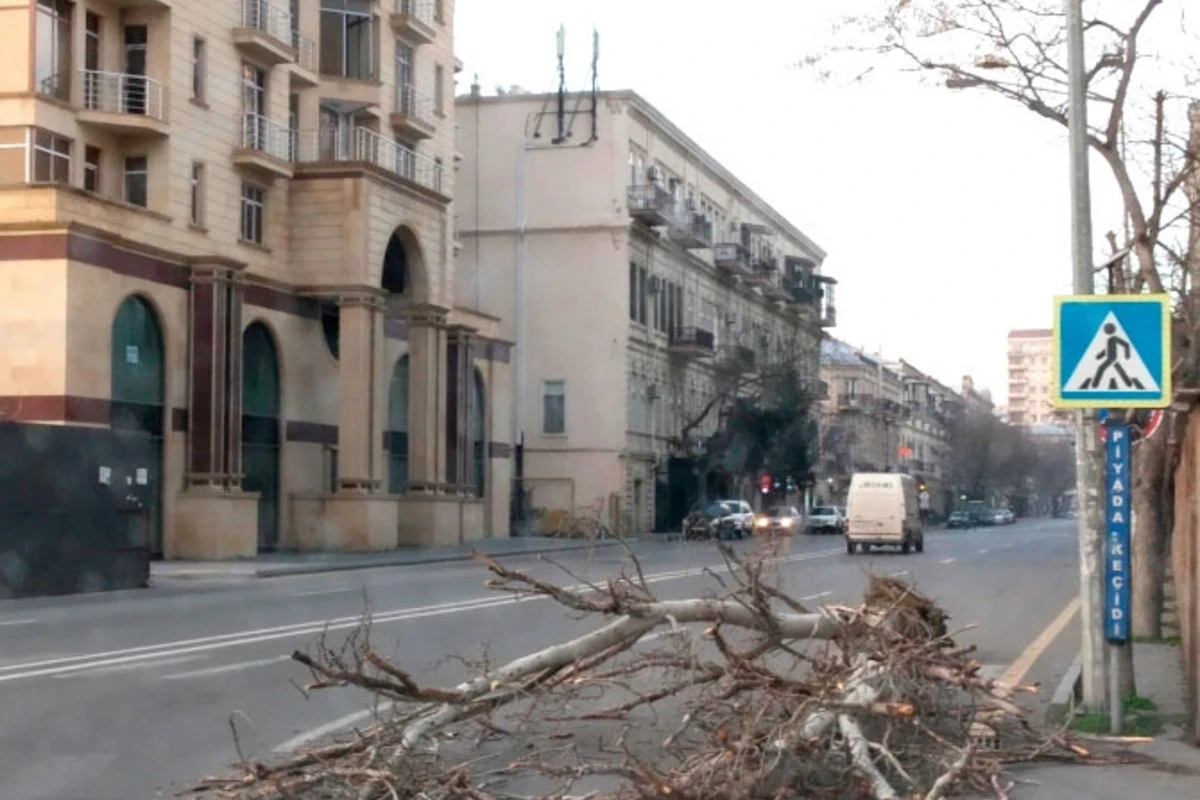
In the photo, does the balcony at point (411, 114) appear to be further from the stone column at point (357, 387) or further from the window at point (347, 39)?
the stone column at point (357, 387)

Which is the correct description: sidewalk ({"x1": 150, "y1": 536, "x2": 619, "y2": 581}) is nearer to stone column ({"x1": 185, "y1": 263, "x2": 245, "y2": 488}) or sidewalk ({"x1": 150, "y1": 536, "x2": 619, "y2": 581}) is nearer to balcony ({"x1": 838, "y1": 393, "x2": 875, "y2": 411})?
stone column ({"x1": 185, "y1": 263, "x2": 245, "y2": 488})

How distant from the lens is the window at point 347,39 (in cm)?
4891

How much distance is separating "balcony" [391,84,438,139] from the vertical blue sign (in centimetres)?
4085

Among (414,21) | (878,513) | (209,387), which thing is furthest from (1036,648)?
(414,21)

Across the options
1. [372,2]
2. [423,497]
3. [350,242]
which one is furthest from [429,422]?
[372,2]

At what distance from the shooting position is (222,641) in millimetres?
18688

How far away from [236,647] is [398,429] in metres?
34.1

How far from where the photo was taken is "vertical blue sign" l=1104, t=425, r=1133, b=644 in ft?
38.1

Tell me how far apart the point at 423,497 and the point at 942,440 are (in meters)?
98.4

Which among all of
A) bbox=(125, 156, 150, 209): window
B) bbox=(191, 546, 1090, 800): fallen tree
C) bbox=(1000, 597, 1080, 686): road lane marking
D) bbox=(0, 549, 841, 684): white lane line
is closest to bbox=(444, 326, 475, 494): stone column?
bbox=(125, 156, 150, 209): window

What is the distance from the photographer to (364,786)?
26.5ft

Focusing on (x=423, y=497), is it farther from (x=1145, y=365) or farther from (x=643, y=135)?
(x=1145, y=365)

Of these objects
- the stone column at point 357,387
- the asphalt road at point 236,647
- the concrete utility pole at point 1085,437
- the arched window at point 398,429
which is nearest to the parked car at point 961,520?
the arched window at point 398,429

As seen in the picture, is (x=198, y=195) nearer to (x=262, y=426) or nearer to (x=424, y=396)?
(x=262, y=426)
